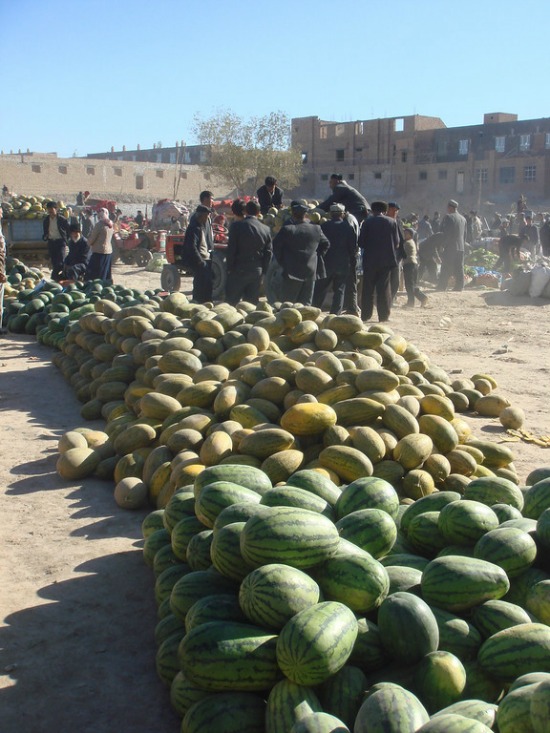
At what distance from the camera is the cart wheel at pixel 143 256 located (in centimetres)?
2495

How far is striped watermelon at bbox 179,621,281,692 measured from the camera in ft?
8.75

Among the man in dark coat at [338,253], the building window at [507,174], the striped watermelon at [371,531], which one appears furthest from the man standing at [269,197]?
the building window at [507,174]

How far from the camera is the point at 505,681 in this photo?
2.61m

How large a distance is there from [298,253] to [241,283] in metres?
0.96

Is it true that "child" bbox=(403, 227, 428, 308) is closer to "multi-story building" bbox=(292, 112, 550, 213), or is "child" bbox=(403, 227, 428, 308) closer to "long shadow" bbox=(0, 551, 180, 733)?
"long shadow" bbox=(0, 551, 180, 733)

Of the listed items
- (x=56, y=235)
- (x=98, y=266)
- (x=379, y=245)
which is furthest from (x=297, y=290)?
(x=56, y=235)

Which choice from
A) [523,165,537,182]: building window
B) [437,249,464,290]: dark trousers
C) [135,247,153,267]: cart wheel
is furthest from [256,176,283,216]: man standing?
[523,165,537,182]: building window

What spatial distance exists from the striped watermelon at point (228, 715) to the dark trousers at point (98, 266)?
12.1 m

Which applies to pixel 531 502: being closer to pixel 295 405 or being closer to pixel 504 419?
pixel 295 405

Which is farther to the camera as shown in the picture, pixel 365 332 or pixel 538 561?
pixel 365 332

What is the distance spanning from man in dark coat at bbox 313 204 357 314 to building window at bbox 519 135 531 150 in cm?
5435

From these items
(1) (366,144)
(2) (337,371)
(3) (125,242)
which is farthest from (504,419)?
(1) (366,144)

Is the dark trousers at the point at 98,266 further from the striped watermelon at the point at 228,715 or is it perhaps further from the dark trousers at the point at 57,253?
the striped watermelon at the point at 228,715

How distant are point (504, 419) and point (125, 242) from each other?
20.8 meters
